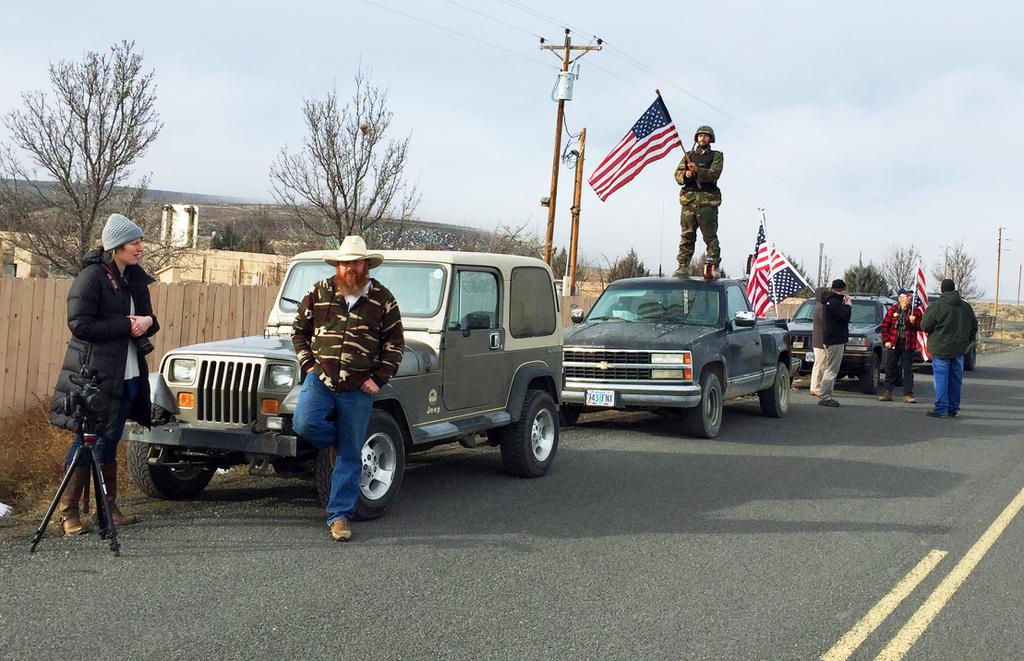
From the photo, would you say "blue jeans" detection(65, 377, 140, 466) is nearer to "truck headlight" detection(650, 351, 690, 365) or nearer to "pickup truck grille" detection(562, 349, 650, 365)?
"pickup truck grille" detection(562, 349, 650, 365)

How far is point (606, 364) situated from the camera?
11.5 metres

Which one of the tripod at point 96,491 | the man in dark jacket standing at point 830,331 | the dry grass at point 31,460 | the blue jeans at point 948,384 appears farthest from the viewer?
the man in dark jacket standing at point 830,331

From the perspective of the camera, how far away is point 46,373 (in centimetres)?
1090

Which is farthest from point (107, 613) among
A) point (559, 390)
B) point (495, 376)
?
point (559, 390)

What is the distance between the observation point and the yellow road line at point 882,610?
4.62 m

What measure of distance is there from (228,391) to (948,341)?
11.4m

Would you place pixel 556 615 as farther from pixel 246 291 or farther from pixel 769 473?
pixel 246 291

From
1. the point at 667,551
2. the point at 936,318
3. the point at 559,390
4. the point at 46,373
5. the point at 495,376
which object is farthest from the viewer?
the point at 936,318

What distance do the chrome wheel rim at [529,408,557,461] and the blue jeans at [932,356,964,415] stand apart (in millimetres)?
8190

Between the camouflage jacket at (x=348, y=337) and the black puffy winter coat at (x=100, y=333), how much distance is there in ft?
3.37

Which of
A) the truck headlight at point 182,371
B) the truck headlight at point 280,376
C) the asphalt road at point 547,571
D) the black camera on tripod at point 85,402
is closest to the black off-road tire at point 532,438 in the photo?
the asphalt road at point 547,571

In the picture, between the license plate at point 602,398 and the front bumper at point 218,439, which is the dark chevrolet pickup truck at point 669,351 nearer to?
the license plate at point 602,398

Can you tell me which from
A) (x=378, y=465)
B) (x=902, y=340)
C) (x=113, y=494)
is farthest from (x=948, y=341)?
(x=113, y=494)

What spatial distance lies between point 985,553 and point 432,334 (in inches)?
166
